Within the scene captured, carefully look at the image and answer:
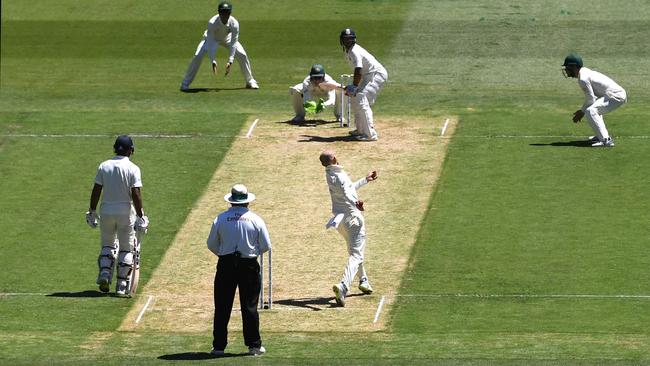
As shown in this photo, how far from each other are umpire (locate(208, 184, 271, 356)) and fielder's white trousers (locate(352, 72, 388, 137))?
1153 centimetres

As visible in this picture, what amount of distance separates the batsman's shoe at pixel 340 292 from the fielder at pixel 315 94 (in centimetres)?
1002

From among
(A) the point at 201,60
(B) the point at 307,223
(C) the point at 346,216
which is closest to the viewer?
(C) the point at 346,216

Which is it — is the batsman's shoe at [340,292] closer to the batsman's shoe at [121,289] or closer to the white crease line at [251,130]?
the batsman's shoe at [121,289]

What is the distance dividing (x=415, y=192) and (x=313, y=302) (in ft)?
19.4

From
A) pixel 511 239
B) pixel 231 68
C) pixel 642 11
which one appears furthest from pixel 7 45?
pixel 511 239

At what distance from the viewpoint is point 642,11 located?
45.4 metres

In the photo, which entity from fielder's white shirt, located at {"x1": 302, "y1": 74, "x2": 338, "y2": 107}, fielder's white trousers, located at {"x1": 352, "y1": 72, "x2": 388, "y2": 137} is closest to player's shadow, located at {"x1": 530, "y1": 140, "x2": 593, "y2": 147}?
fielder's white trousers, located at {"x1": 352, "y1": 72, "x2": 388, "y2": 137}

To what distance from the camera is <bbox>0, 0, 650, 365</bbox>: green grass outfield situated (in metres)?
24.1

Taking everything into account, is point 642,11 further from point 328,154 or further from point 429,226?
point 328,154

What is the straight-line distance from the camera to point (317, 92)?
118 feet

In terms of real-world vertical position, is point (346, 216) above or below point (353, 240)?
above

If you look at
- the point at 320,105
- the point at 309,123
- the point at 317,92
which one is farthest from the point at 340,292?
the point at 309,123

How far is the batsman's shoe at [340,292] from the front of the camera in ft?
84.6

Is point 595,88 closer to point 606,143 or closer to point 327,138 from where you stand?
point 606,143
